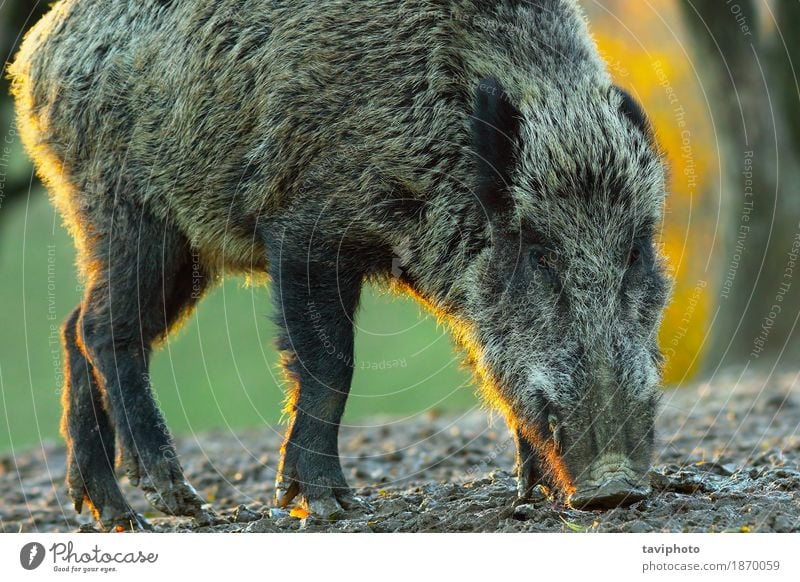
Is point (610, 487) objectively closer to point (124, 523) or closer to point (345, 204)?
point (345, 204)

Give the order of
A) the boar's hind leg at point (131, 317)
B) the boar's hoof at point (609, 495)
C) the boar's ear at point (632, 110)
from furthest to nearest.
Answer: the boar's hind leg at point (131, 317), the boar's ear at point (632, 110), the boar's hoof at point (609, 495)

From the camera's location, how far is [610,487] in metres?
4.61

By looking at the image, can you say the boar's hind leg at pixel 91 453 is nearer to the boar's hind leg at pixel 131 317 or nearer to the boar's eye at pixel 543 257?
the boar's hind leg at pixel 131 317

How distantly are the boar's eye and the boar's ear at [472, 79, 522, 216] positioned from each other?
0.29 m

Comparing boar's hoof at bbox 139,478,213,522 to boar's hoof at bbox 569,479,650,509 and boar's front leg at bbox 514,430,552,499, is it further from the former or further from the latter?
boar's hoof at bbox 569,479,650,509

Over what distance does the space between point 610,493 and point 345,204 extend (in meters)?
2.16

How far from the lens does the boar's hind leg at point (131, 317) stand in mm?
6250

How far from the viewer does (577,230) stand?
5234mm

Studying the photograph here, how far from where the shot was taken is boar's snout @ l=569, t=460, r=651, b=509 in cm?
460

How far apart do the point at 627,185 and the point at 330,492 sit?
2.33 m

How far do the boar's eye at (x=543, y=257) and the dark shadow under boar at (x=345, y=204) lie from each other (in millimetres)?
16

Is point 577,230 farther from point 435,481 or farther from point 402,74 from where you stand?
point 435,481

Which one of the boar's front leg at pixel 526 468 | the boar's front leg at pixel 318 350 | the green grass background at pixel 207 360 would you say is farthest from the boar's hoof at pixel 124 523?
the green grass background at pixel 207 360

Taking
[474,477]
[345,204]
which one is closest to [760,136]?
[474,477]
